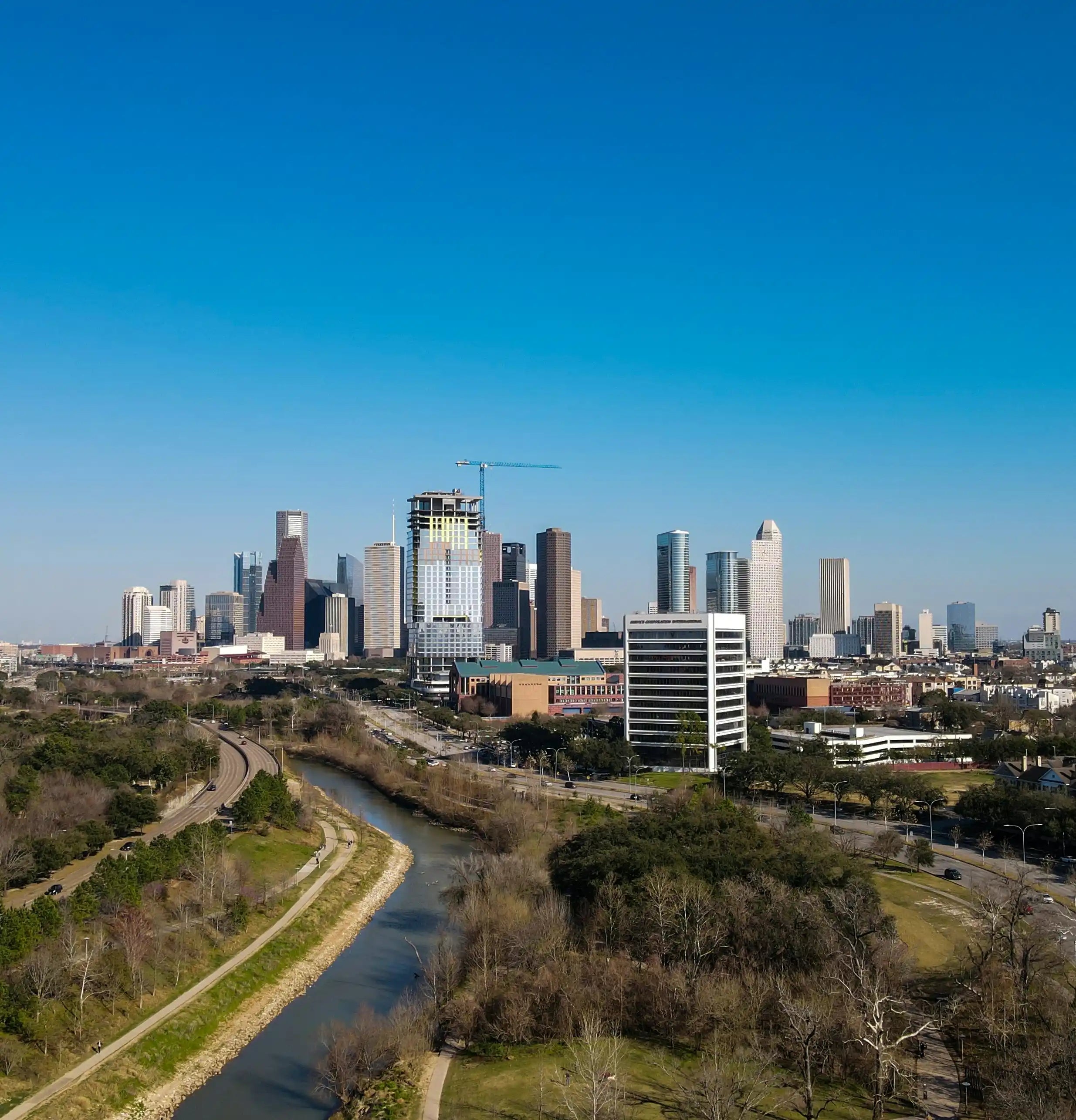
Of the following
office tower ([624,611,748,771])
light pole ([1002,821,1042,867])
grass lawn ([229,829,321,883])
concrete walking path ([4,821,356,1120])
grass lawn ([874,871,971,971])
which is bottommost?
concrete walking path ([4,821,356,1120])

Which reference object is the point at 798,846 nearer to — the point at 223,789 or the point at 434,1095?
the point at 434,1095

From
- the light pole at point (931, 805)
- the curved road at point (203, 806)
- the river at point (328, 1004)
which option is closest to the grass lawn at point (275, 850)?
the curved road at point (203, 806)

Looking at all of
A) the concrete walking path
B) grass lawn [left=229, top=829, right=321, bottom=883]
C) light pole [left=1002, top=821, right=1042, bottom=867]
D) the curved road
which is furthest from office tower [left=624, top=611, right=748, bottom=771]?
the concrete walking path

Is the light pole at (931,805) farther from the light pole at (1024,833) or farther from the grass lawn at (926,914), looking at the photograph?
the grass lawn at (926,914)

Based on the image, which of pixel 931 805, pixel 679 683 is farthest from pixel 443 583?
pixel 931 805

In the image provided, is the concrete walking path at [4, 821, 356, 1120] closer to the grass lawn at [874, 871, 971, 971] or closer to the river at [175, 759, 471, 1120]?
the river at [175, 759, 471, 1120]

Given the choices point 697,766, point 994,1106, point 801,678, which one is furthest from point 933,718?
point 994,1106
